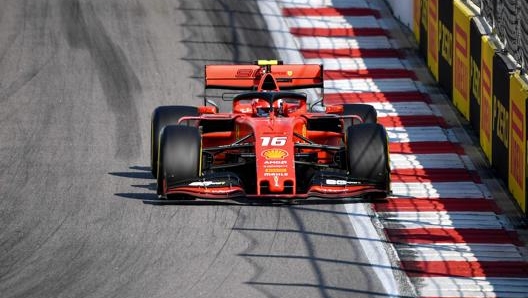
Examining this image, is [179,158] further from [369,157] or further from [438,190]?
[438,190]

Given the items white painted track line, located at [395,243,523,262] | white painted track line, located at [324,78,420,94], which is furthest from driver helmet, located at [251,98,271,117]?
white painted track line, located at [324,78,420,94]

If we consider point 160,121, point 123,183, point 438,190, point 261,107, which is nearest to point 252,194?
point 261,107

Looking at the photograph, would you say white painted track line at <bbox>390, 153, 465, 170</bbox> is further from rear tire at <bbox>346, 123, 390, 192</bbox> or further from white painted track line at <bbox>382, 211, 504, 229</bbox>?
rear tire at <bbox>346, 123, 390, 192</bbox>

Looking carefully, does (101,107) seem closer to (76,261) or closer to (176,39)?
(176,39)

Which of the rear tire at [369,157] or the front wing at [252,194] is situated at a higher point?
the rear tire at [369,157]

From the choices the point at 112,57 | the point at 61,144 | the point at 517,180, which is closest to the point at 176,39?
the point at 112,57

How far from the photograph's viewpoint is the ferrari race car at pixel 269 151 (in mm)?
16094

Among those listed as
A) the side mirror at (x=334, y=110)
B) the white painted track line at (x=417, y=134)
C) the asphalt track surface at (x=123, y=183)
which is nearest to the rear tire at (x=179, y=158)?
the asphalt track surface at (x=123, y=183)

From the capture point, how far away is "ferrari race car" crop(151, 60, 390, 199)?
634 inches

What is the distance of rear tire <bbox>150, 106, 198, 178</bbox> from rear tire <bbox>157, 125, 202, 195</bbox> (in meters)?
1.46

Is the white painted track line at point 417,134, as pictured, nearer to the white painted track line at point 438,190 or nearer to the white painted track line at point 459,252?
the white painted track line at point 438,190

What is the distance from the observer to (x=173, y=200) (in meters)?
16.4

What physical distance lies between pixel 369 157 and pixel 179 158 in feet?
6.57

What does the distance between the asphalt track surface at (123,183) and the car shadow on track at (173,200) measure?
0.05m
